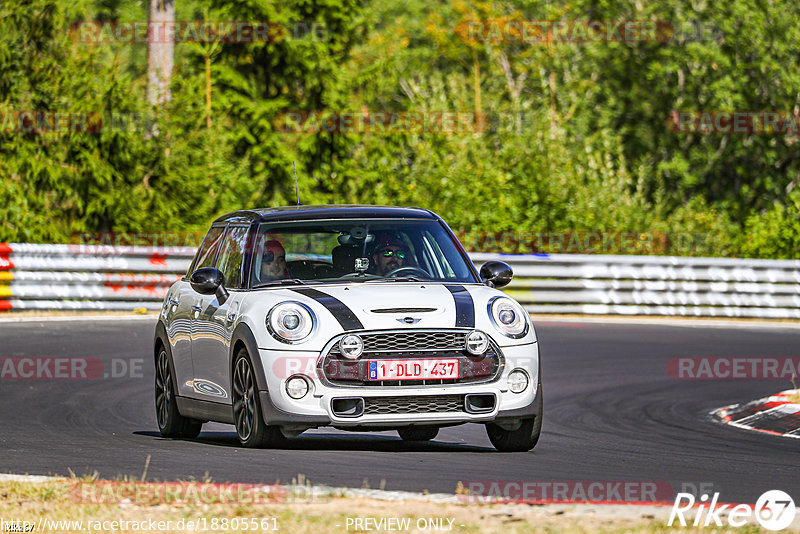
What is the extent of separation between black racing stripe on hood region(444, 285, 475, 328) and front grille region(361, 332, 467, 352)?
3.1 inches

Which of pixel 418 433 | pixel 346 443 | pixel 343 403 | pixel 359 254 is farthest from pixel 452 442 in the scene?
pixel 343 403

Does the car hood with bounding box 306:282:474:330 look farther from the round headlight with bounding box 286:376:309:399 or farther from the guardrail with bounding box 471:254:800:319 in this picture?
the guardrail with bounding box 471:254:800:319

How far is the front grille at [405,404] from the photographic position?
360 inches

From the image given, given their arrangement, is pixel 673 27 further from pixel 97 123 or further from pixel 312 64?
pixel 97 123

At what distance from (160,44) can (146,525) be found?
2456 centimetres

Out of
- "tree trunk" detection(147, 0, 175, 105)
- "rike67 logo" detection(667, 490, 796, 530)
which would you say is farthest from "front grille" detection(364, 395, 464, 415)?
"tree trunk" detection(147, 0, 175, 105)

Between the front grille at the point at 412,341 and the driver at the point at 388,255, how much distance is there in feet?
3.39

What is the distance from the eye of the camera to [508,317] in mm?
9539

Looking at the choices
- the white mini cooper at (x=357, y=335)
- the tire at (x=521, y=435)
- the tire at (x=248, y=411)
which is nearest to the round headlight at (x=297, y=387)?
the white mini cooper at (x=357, y=335)

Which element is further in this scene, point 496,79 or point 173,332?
point 496,79

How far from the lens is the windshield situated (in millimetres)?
10109

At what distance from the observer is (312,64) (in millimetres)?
34812

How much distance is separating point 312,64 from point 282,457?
86.6ft

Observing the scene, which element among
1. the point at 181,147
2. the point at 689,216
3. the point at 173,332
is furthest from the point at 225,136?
the point at 173,332
